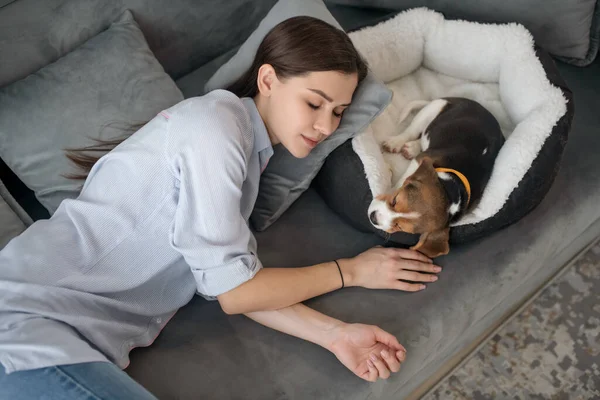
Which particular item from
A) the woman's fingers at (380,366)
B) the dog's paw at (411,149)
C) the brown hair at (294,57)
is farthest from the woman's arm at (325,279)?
the brown hair at (294,57)

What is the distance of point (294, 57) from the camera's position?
1509 mm

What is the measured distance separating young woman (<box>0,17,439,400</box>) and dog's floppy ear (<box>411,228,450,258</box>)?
0.33ft

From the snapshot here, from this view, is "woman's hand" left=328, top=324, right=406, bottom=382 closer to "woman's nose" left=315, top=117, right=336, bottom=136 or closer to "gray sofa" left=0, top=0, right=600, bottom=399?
"gray sofa" left=0, top=0, right=600, bottom=399

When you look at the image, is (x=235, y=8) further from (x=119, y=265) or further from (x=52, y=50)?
(x=119, y=265)

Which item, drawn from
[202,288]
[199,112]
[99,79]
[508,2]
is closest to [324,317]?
[202,288]

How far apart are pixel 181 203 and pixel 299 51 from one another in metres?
0.55

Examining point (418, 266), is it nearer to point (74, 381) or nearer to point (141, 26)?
point (74, 381)

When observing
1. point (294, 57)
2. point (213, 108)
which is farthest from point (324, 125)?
point (213, 108)

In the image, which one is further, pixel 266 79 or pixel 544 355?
pixel 544 355

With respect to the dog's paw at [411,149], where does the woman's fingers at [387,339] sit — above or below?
below

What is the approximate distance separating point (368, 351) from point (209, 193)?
626 millimetres

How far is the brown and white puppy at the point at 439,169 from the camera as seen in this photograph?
1.66 metres

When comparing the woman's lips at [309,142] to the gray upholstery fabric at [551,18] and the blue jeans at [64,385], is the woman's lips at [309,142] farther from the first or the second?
the gray upholstery fabric at [551,18]

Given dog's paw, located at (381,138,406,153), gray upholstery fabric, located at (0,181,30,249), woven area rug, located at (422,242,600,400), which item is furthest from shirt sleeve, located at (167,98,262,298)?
woven area rug, located at (422,242,600,400)
